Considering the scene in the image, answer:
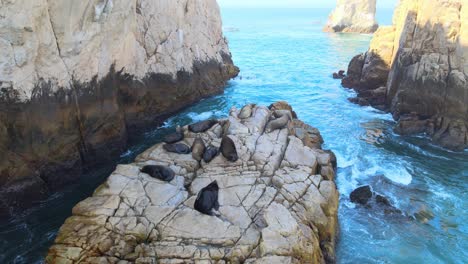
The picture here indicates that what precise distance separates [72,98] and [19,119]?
9.29ft

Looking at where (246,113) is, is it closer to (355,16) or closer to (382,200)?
(382,200)

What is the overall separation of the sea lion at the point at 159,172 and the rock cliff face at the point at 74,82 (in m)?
5.04

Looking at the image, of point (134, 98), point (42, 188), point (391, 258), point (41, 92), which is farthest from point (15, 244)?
point (391, 258)

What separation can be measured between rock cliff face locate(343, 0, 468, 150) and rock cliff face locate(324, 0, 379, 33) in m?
55.1

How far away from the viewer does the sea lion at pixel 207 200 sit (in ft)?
43.1

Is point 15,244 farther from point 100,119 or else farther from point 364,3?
point 364,3

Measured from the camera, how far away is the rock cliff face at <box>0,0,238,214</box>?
15.1 meters

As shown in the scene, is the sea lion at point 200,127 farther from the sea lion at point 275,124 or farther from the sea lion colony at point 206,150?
the sea lion at point 275,124

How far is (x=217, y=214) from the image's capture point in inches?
520

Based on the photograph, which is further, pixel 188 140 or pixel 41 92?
pixel 188 140

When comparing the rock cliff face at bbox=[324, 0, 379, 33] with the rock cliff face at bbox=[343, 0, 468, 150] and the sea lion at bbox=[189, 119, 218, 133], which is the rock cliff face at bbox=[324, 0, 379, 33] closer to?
the rock cliff face at bbox=[343, 0, 468, 150]

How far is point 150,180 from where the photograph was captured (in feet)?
48.2

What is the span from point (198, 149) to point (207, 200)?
382 centimetres

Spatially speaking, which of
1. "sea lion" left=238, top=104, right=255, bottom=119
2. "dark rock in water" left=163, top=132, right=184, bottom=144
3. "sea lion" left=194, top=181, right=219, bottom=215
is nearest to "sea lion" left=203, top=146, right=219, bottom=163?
"dark rock in water" left=163, top=132, right=184, bottom=144
